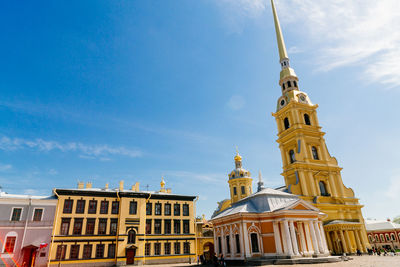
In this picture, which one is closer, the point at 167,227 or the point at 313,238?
the point at 313,238

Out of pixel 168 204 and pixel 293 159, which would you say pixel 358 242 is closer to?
pixel 293 159

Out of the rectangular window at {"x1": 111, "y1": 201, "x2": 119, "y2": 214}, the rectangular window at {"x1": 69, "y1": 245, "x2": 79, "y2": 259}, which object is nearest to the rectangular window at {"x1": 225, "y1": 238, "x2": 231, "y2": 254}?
the rectangular window at {"x1": 111, "y1": 201, "x2": 119, "y2": 214}

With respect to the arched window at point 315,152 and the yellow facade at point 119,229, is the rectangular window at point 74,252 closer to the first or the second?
the yellow facade at point 119,229

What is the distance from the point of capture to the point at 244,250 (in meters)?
24.7

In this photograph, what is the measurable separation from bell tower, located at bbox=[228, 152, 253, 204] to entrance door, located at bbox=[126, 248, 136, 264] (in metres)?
28.8

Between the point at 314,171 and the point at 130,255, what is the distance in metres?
29.5

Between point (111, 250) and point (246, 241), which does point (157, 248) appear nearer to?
point (111, 250)

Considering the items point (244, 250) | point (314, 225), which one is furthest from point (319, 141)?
point (244, 250)

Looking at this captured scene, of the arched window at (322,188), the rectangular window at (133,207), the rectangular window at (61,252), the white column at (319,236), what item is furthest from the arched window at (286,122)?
the rectangular window at (61,252)

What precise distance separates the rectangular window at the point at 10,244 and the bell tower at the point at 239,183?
40729 mm

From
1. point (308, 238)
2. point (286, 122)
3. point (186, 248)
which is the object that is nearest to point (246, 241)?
point (308, 238)

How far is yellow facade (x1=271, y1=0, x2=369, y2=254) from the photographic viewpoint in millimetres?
33591

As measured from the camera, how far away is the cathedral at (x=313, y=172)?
33469mm

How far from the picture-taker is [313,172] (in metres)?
38.4
